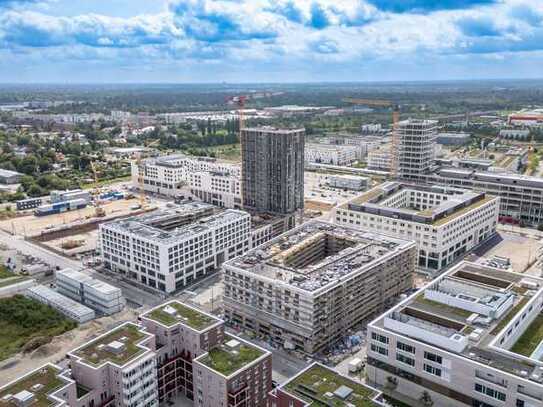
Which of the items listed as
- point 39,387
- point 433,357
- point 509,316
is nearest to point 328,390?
point 433,357

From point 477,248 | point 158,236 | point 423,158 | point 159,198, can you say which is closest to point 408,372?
point 158,236

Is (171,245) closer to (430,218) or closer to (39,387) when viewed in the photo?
(39,387)

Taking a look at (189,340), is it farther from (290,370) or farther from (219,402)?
(290,370)

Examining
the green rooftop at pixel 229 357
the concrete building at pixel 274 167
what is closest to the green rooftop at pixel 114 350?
the green rooftop at pixel 229 357

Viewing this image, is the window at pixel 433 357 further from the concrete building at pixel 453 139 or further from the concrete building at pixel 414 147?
the concrete building at pixel 453 139

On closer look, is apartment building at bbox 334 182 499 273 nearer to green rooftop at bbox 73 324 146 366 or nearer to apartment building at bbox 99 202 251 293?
apartment building at bbox 99 202 251 293
